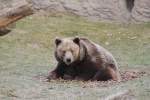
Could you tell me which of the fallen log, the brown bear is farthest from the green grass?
the fallen log

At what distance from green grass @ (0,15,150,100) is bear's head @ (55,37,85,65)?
18.7 inches

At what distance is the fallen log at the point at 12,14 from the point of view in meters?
9.65

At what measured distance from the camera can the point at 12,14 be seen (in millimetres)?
9688

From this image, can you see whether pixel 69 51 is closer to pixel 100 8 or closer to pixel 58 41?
pixel 58 41

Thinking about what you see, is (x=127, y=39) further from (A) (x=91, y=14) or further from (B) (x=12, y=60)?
(B) (x=12, y=60)

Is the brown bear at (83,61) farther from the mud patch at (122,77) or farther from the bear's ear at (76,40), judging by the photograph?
the mud patch at (122,77)

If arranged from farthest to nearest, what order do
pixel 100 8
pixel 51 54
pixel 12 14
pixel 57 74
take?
pixel 100 8 < pixel 51 54 < pixel 57 74 < pixel 12 14

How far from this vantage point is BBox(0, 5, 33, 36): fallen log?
965 centimetres

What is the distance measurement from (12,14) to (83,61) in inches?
90.5

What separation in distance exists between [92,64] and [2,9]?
2.45 meters

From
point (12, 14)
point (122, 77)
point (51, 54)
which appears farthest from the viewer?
point (51, 54)

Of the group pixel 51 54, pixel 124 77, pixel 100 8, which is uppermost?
pixel 124 77

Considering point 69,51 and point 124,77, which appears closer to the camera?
point 69,51

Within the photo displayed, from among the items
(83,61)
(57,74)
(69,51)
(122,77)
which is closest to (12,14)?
(69,51)
